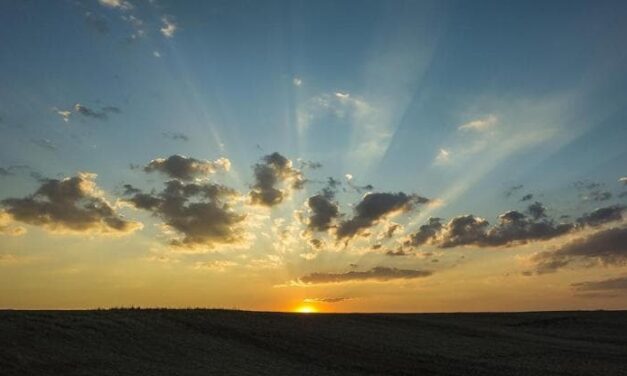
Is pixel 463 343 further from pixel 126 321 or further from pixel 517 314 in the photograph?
pixel 517 314

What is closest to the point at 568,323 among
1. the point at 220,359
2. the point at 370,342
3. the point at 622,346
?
the point at 622,346

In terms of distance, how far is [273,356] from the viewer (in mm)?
40688

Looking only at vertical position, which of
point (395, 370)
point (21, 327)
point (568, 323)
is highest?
point (568, 323)

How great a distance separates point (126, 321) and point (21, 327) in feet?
25.3

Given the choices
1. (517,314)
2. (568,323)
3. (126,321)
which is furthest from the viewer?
(517,314)

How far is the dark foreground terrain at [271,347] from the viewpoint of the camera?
33625 mm

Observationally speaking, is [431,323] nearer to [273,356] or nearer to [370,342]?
[370,342]

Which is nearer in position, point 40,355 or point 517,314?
point 40,355

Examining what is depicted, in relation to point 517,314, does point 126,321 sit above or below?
below

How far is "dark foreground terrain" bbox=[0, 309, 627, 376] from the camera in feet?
110

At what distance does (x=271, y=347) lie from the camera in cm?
4331

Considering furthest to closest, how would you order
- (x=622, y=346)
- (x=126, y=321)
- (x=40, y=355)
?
(x=622, y=346) → (x=126, y=321) → (x=40, y=355)

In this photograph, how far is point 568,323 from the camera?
7706 cm

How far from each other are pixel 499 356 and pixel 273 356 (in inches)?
671
